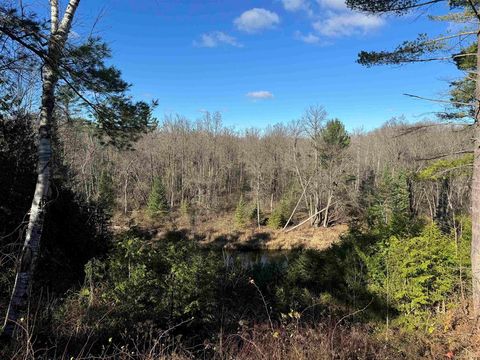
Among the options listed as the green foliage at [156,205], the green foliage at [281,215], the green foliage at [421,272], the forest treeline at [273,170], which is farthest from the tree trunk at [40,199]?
the green foliage at [156,205]

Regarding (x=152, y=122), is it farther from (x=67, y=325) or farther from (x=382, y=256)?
(x=382, y=256)

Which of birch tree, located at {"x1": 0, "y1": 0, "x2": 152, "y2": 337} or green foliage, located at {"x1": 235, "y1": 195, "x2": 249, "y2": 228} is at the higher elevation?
birch tree, located at {"x1": 0, "y1": 0, "x2": 152, "y2": 337}

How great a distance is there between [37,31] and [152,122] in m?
2.76

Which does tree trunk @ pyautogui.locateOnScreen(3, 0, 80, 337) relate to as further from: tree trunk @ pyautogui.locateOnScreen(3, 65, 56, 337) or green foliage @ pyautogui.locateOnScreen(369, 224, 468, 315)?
green foliage @ pyautogui.locateOnScreen(369, 224, 468, 315)

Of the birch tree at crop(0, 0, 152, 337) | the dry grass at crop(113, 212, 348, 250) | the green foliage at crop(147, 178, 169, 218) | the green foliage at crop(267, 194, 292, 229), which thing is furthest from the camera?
the green foliage at crop(147, 178, 169, 218)

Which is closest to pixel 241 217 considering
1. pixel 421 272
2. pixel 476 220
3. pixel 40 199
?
pixel 421 272

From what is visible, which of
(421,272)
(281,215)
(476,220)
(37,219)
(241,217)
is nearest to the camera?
(37,219)

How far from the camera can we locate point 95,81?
180 inches

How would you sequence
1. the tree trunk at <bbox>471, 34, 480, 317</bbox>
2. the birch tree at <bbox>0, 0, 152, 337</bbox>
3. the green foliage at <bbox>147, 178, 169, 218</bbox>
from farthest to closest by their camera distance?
the green foliage at <bbox>147, 178, 169, 218</bbox> < the tree trunk at <bbox>471, 34, 480, 317</bbox> < the birch tree at <bbox>0, 0, 152, 337</bbox>

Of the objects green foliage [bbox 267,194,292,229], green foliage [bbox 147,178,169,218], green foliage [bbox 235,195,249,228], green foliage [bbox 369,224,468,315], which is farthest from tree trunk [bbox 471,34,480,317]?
green foliage [bbox 147,178,169,218]

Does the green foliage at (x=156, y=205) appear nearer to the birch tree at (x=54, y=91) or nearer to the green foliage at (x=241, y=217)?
the green foliage at (x=241, y=217)

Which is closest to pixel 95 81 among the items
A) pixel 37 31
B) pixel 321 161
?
pixel 37 31

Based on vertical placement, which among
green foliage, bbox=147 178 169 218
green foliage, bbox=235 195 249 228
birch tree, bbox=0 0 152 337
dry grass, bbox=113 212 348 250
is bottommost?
dry grass, bbox=113 212 348 250

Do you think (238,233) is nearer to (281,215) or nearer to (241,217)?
(241,217)
